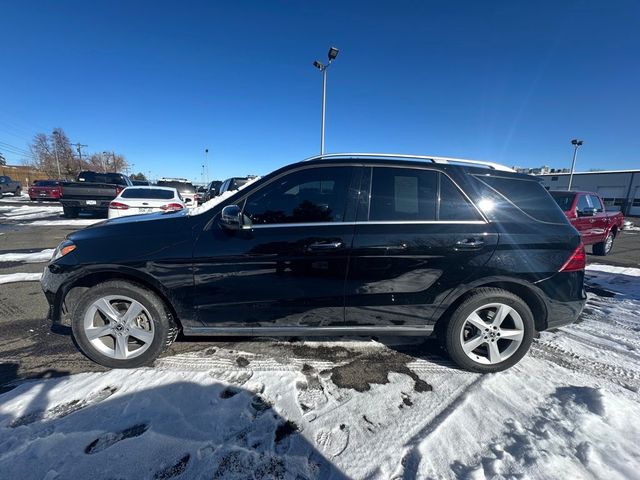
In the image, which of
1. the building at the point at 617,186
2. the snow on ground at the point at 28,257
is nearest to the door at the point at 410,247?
the snow on ground at the point at 28,257

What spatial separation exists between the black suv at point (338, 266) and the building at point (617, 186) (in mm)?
36254

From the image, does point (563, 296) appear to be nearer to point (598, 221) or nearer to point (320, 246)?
point (320, 246)

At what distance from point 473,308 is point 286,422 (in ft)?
6.15

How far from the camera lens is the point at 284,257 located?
260cm

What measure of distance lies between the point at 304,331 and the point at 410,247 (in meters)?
1.22

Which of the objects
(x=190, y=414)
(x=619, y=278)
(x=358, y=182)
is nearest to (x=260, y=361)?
(x=190, y=414)

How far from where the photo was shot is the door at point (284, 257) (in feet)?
8.54

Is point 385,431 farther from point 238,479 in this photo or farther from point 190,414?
point 190,414

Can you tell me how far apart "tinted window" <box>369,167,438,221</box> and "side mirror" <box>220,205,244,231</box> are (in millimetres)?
1136

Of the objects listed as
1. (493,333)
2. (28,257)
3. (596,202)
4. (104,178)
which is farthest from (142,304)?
(104,178)

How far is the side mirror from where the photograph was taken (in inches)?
98.8

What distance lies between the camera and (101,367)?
9.01 feet

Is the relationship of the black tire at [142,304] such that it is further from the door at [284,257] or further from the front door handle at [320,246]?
the front door handle at [320,246]

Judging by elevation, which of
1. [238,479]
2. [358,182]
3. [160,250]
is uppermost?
[358,182]
